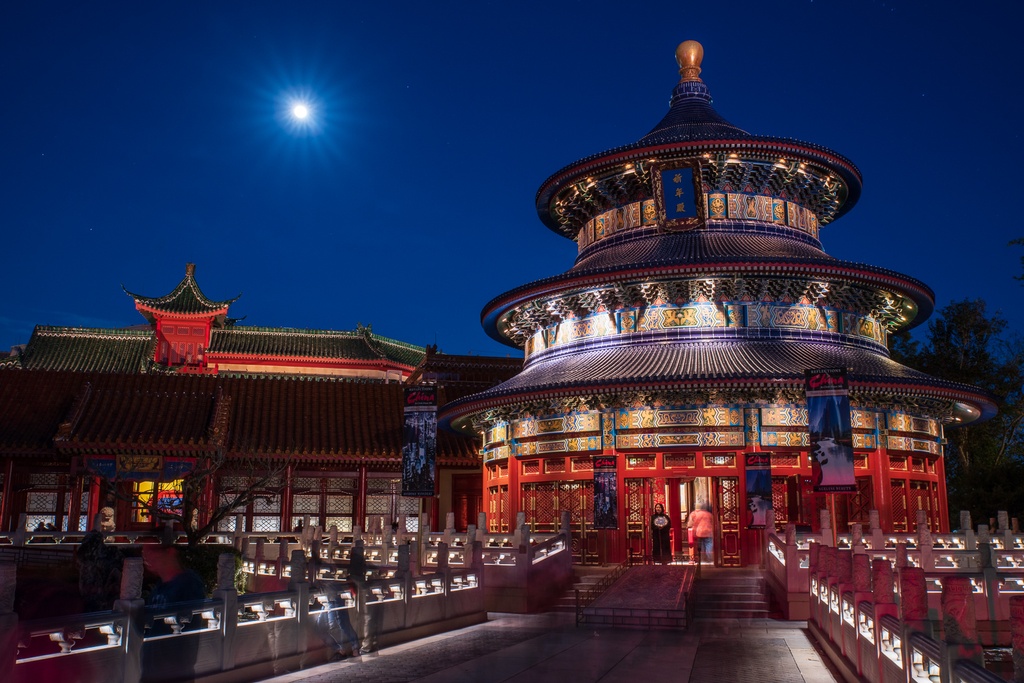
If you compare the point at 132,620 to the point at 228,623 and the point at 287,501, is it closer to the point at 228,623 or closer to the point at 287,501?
the point at 228,623

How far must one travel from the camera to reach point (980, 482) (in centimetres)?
3619

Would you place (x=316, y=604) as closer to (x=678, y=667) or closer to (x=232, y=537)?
(x=678, y=667)

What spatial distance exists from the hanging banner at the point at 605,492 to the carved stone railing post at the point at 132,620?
52.7 ft

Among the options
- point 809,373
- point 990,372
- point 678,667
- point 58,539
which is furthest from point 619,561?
point 990,372

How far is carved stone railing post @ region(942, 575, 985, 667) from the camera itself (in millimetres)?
6230

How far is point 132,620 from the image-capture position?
10.1 meters

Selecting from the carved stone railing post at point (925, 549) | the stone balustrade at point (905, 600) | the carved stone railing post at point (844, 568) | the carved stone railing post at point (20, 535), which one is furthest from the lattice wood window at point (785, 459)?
the carved stone railing post at point (20, 535)

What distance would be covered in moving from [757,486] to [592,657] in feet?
37.1

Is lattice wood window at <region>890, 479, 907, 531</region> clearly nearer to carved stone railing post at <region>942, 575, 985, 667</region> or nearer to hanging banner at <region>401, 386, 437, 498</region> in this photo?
hanging banner at <region>401, 386, 437, 498</region>

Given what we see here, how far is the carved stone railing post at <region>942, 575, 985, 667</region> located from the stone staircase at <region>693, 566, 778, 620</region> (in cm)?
1237

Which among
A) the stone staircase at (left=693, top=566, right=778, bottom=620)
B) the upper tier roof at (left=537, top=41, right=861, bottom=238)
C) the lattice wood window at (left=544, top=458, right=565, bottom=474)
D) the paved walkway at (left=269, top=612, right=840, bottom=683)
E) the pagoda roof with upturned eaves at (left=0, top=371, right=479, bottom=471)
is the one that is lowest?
the paved walkway at (left=269, top=612, right=840, bottom=683)

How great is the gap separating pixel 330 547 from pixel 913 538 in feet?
44.6

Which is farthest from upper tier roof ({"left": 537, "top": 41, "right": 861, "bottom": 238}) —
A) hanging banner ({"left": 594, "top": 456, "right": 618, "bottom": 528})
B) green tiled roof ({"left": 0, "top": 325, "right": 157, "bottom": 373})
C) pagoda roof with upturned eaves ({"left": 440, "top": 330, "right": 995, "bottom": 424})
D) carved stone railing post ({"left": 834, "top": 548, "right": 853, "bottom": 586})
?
green tiled roof ({"left": 0, "top": 325, "right": 157, "bottom": 373})

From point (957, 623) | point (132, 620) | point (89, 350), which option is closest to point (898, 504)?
point (957, 623)
